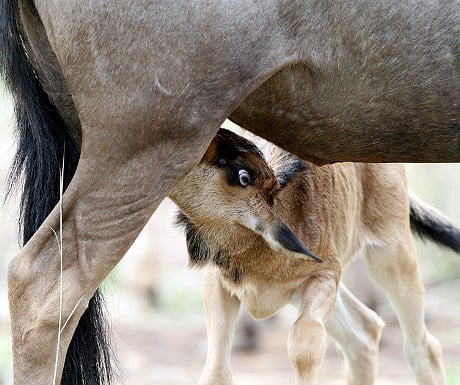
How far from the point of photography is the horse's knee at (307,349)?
208 inches

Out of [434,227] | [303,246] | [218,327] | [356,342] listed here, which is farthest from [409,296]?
[303,246]

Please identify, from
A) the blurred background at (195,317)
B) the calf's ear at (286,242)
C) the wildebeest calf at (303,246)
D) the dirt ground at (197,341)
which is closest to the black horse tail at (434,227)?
the wildebeest calf at (303,246)

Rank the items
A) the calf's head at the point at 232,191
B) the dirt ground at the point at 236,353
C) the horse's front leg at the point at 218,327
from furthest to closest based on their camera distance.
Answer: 1. the dirt ground at the point at 236,353
2. the horse's front leg at the point at 218,327
3. the calf's head at the point at 232,191

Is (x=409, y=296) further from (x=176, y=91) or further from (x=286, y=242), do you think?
(x=176, y=91)

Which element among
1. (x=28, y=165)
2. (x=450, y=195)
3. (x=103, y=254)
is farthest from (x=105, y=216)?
(x=450, y=195)

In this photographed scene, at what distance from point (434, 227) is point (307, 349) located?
7.47 feet

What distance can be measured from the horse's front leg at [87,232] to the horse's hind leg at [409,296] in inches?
106

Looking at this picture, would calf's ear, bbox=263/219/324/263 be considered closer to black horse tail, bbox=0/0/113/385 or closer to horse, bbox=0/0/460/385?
horse, bbox=0/0/460/385

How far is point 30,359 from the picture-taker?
416 cm

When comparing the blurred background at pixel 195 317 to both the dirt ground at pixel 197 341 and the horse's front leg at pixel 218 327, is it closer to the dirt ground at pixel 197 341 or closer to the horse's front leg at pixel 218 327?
the dirt ground at pixel 197 341

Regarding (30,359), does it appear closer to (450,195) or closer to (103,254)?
(103,254)

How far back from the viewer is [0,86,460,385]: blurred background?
10992mm

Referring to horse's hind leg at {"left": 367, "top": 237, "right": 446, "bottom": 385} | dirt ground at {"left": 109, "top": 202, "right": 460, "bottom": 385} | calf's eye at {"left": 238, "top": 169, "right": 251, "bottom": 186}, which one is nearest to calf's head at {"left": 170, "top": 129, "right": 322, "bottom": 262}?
Answer: calf's eye at {"left": 238, "top": 169, "right": 251, "bottom": 186}

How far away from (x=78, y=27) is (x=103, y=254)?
3.02 feet
